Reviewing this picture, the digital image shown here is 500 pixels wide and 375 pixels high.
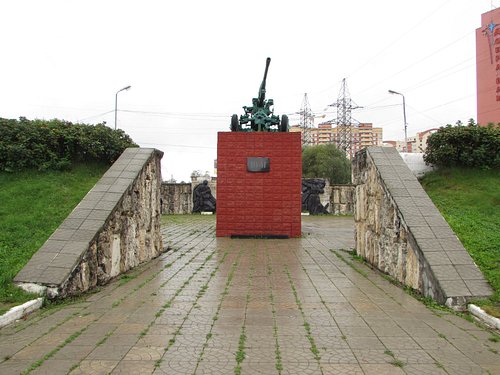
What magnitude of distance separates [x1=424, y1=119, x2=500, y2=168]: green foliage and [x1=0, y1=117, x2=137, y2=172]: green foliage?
6.50m

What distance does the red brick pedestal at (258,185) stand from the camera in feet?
35.5

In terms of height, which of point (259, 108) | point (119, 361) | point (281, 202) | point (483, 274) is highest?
point (259, 108)

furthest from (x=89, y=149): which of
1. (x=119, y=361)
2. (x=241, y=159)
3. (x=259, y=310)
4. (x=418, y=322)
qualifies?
(x=418, y=322)

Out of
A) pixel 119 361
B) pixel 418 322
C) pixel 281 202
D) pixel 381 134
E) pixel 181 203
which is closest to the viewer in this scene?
pixel 119 361

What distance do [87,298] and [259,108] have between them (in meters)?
8.40

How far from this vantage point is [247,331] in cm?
369

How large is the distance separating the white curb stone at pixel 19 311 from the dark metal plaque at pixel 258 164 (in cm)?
709

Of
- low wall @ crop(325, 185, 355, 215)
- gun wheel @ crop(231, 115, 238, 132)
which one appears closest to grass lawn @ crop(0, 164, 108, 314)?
gun wheel @ crop(231, 115, 238, 132)

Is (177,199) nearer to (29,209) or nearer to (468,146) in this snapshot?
(29,209)

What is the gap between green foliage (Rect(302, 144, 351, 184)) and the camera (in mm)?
36469

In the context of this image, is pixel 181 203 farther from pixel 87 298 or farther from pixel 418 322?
pixel 418 322

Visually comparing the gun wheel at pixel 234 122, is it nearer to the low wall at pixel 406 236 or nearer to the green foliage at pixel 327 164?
the low wall at pixel 406 236

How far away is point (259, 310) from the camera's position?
4297 millimetres

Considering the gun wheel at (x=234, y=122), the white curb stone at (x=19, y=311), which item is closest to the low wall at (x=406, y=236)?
the white curb stone at (x=19, y=311)
